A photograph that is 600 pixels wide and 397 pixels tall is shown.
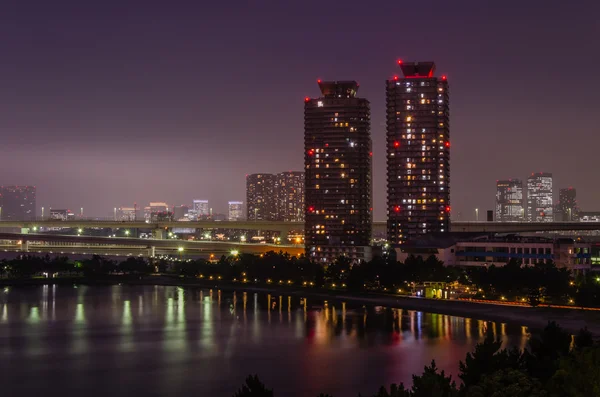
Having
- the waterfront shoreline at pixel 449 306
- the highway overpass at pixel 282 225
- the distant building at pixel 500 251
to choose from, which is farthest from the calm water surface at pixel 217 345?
the highway overpass at pixel 282 225

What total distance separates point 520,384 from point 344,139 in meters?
62.0

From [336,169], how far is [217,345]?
146 ft

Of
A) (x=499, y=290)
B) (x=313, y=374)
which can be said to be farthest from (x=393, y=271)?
(x=313, y=374)

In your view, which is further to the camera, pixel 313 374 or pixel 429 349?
pixel 429 349

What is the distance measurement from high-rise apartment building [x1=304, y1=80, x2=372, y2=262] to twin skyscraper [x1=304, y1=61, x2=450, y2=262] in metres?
0.10

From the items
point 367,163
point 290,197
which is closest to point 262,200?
point 290,197

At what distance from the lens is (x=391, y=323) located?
135 ft

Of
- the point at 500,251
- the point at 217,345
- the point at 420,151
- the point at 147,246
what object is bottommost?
the point at 217,345

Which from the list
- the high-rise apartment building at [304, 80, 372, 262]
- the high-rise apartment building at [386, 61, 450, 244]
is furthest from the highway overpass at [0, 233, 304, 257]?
the high-rise apartment building at [386, 61, 450, 244]

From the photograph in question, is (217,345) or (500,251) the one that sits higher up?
(500,251)

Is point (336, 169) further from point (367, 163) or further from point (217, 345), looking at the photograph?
point (217, 345)

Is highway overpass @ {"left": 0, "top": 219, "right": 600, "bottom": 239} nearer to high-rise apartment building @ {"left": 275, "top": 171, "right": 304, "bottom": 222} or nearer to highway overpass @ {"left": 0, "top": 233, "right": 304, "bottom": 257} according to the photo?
highway overpass @ {"left": 0, "top": 233, "right": 304, "bottom": 257}

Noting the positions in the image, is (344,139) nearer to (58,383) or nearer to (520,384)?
(58,383)

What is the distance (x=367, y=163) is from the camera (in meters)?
79.0
